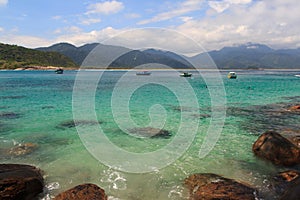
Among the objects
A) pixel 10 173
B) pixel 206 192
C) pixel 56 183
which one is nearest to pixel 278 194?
pixel 206 192

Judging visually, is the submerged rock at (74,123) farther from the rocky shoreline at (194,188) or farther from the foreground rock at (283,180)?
the foreground rock at (283,180)

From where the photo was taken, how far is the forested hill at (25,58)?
13425cm

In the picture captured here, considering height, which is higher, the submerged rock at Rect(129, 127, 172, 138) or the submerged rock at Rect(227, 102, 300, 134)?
the submerged rock at Rect(227, 102, 300, 134)

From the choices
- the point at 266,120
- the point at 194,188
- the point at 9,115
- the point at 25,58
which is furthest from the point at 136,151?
the point at 25,58

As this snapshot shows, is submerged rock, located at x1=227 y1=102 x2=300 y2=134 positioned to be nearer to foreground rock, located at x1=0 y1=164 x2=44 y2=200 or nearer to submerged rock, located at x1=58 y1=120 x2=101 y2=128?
submerged rock, located at x1=58 y1=120 x2=101 y2=128

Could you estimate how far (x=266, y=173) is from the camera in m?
10.0

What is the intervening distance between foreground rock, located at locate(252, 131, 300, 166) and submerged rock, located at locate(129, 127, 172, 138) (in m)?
5.80

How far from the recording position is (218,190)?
782cm

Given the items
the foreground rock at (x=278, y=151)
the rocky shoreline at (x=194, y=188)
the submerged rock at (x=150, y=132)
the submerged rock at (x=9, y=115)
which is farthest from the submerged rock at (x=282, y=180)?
the submerged rock at (x=9, y=115)

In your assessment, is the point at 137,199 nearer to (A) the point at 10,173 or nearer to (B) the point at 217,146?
(A) the point at 10,173

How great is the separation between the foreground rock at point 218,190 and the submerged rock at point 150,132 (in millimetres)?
6756

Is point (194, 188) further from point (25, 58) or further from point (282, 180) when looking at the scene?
point (25, 58)

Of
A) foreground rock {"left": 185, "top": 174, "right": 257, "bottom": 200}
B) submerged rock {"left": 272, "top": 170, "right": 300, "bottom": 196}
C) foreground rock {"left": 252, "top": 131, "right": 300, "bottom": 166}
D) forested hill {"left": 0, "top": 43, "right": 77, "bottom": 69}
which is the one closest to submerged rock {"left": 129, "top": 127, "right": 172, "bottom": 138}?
foreground rock {"left": 252, "top": 131, "right": 300, "bottom": 166}

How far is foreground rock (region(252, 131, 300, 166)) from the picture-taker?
1075 centimetres
